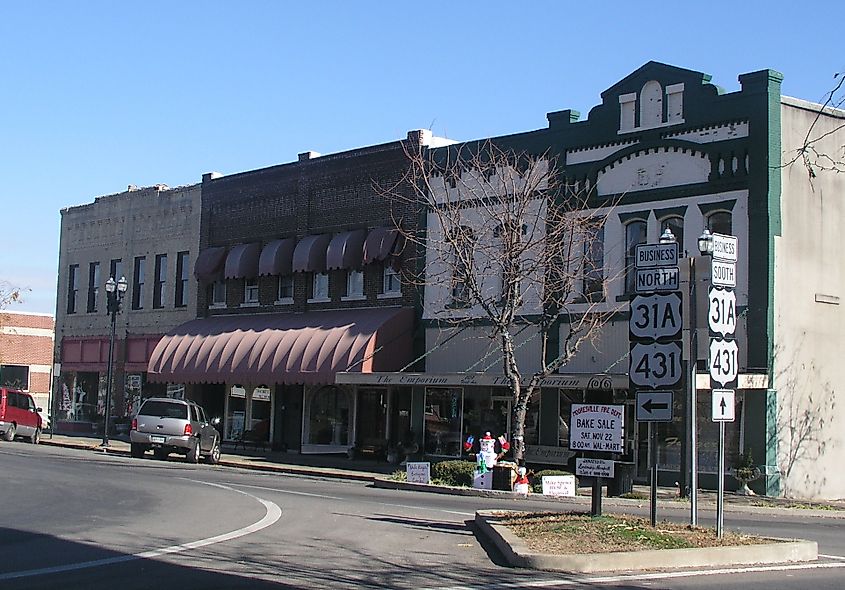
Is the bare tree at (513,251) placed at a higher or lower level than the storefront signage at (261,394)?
higher

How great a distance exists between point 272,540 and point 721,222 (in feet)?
55.6

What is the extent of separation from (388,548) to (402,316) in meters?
20.6

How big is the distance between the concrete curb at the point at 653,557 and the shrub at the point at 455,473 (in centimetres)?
1178

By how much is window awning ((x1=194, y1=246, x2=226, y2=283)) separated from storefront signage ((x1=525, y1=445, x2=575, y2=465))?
15.6 m

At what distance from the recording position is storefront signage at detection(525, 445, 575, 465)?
99.2ft

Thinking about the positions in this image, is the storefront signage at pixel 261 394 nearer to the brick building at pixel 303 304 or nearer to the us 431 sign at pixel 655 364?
the brick building at pixel 303 304

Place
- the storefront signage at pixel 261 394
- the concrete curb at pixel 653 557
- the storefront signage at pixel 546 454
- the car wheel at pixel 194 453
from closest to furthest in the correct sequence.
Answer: the concrete curb at pixel 653 557 < the storefront signage at pixel 546 454 < the car wheel at pixel 194 453 < the storefront signage at pixel 261 394

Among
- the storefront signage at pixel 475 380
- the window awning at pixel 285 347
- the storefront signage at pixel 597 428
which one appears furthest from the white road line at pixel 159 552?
the window awning at pixel 285 347

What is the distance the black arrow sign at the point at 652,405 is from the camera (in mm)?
14883

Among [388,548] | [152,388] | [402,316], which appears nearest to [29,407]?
[152,388]

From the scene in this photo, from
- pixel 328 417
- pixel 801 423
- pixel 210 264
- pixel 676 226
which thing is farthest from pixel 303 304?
pixel 801 423

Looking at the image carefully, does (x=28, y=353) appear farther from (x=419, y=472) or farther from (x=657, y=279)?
(x=657, y=279)

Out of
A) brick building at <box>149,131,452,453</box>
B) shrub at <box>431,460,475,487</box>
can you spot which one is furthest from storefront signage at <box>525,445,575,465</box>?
brick building at <box>149,131,452,453</box>

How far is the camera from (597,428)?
16.2 meters
